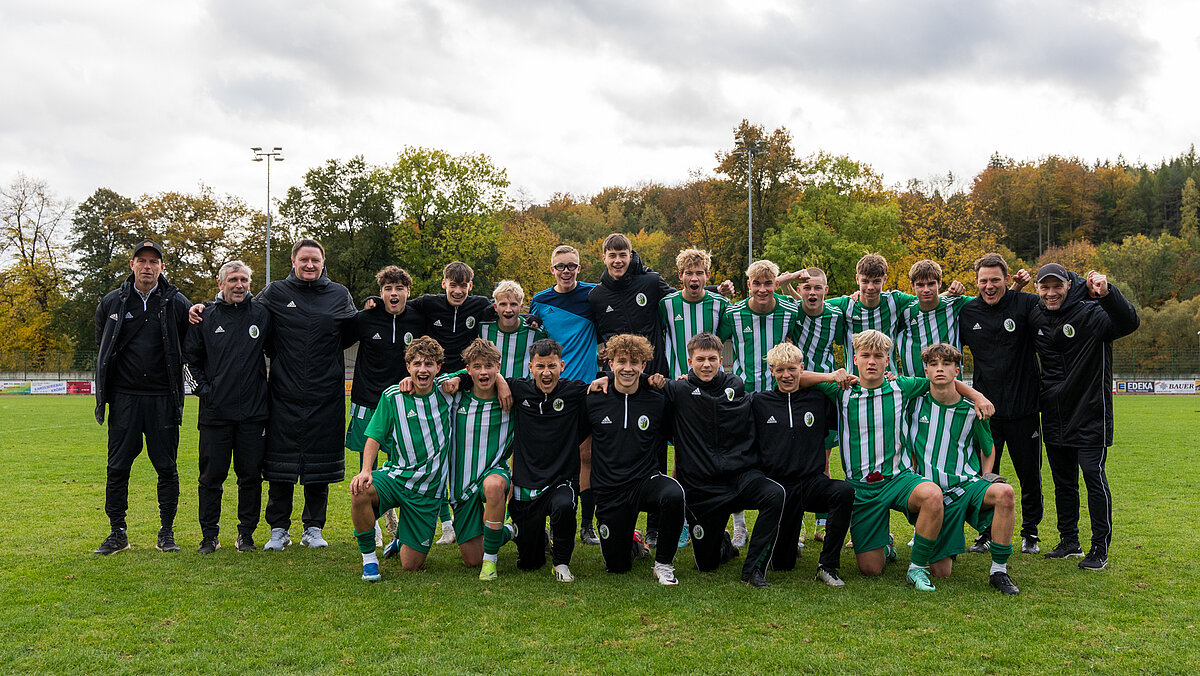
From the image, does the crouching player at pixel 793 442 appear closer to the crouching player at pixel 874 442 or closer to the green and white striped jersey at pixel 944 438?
the crouching player at pixel 874 442

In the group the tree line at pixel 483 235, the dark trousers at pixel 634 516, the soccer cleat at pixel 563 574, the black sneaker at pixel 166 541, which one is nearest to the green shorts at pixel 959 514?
the dark trousers at pixel 634 516

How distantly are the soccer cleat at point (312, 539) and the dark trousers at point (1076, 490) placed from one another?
5.29 metres

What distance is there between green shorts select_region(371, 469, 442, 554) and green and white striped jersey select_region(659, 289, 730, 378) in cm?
213

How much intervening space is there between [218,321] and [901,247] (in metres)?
35.1

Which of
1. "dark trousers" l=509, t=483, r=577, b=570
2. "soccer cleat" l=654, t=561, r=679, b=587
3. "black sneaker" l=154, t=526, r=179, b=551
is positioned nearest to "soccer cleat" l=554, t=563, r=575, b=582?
"dark trousers" l=509, t=483, r=577, b=570

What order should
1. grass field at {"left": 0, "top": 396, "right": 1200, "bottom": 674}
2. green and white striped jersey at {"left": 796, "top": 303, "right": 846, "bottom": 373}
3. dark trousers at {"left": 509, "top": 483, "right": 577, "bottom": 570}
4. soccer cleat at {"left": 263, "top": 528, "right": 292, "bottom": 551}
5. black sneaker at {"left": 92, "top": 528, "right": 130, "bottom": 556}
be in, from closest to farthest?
grass field at {"left": 0, "top": 396, "right": 1200, "bottom": 674} < dark trousers at {"left": 509, "top": 483, "right": 577, "bottom": 570} < black sneaker at {"left": 92, "top": 528, "right": 130, "bottom": 556} < soccer cleat at {"left": 263, "top": 528, "right": 292, "bottom": 551} < green and white striped jersey at {"left": 796, "top": 303, "right": 846, "bottom": 373}

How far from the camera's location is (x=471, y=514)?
530cm

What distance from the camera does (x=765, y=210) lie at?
1497 inches

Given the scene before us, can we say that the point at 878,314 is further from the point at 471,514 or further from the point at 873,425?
the point at 471,514

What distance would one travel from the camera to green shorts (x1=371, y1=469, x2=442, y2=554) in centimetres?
515

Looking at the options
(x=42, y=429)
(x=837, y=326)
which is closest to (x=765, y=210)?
(x=42, y=429)

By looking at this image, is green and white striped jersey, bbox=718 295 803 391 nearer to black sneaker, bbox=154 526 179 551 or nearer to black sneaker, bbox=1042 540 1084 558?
black sneaker, bbox=1042 540 1084 558

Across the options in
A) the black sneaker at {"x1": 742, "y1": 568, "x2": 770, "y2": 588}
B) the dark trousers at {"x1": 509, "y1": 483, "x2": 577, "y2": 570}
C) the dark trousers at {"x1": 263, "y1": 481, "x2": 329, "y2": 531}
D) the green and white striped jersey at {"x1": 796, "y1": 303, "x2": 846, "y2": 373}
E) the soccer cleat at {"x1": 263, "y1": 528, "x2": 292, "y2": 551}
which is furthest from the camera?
the green and white striped jersey at {"x1": 796, "y1": 303, "x2": 846, "y2": 373}

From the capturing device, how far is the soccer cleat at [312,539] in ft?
19.5
